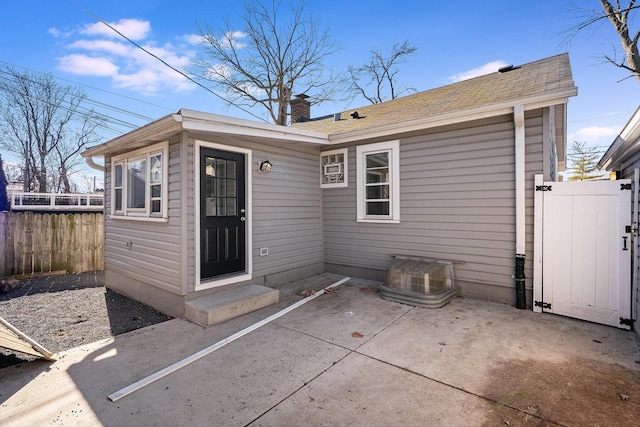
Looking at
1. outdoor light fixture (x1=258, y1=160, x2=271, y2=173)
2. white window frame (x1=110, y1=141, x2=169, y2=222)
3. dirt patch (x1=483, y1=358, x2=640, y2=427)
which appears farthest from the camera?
outdoor light fixture (x1=258, y1=160, x2=271, y2=173)

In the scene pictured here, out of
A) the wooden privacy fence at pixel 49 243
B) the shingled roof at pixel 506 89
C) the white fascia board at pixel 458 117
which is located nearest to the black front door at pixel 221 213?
the white fascia board at pixel 458 117

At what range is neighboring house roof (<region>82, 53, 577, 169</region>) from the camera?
3.79 metres

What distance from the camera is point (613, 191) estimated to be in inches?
140

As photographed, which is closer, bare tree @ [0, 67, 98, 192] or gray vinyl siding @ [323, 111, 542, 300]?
gray vinyl siding @ [323, 111, 542, 300]

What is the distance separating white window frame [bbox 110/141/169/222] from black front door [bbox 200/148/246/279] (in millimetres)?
539

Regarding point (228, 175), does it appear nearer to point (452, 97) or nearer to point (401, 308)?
point (401, 308)

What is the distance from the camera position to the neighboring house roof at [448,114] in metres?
3.79

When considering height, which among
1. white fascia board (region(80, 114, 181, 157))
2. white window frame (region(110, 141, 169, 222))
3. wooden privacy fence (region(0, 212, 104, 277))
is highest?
white fascia board (region(80, 114, 181, 157))

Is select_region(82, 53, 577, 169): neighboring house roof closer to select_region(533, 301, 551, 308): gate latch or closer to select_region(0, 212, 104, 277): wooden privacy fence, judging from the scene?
select_region(0, 212, 104, 277): wooden privacy fence

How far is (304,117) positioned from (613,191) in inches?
354

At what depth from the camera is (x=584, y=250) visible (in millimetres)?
3721

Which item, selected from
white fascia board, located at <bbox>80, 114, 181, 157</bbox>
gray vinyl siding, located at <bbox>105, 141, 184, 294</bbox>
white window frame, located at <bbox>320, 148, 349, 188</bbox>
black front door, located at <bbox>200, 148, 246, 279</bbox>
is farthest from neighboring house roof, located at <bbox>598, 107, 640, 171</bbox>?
gray vinyl siding, located at <bbox>105, 141, 184, 294</bbox>

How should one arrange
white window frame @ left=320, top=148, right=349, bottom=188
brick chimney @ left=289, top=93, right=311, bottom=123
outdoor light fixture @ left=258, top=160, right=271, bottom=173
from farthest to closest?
brick chimney @ left=289, top=93, right=311, bottom=123 → white window frame @ left=320, top=148, right=349, bottom=188 → outdoor light fixture @ left=258, top=160, right=271, bottom=173

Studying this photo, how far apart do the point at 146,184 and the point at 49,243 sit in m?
4.47
